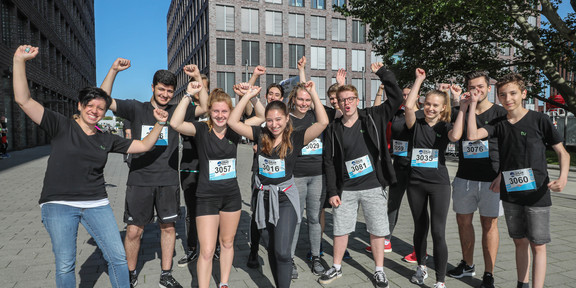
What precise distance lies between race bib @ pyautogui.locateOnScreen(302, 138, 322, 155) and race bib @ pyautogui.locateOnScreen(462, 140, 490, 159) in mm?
1458

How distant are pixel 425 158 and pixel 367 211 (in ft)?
2.58

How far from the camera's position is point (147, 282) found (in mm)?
3676

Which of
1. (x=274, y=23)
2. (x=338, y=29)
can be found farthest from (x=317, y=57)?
(x=274, y=23)

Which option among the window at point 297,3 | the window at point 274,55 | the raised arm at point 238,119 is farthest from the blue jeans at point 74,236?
the window at point 297,3

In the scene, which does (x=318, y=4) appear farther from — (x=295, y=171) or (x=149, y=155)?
(x=149, y=155)

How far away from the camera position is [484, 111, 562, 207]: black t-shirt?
2.97m

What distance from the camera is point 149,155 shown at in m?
3.53

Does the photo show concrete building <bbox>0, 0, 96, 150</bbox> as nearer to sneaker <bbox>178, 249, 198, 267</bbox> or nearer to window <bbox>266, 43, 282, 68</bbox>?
sneaker <bbox>178, 249, 198, 267</bbox>

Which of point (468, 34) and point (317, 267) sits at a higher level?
point (468, 34)

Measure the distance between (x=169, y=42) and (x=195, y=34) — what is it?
3110cm

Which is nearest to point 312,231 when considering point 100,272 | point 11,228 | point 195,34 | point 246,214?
point 100,272

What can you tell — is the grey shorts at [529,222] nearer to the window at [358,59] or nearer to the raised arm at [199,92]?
the raised arm at [199,92]

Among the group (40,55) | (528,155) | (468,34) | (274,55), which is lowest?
(528,155)

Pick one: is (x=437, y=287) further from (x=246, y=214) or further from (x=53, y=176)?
(x=246, y=214)
